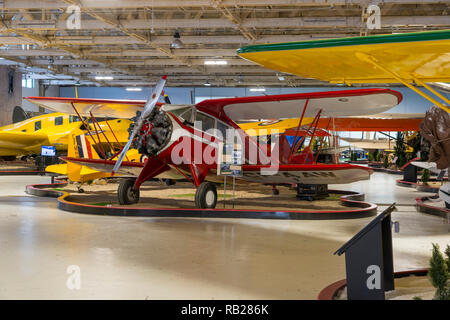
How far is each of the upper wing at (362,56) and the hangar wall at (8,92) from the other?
26423 mm

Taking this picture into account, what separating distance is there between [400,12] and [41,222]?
13114 mm

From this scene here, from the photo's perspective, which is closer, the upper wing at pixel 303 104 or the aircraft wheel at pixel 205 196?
the upper wing at pixel 303 104

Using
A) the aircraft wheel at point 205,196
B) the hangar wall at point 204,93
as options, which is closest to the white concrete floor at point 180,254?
the aircraft wheel at point 205,196

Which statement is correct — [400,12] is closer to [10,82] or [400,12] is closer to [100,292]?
[100,292]

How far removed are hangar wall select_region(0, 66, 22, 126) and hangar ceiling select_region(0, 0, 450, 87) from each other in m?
3.15

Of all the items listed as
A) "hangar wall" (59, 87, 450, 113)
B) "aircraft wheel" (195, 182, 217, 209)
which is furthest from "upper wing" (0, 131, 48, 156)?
"hangar wall" (59, 87, 450, 113)

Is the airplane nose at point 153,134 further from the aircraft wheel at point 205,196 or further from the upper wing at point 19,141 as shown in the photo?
the upper wing at point 19,141

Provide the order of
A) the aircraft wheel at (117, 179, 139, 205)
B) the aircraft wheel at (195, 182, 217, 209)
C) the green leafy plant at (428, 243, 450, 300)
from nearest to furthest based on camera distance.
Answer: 1. the green leafy plant at (428, 243, 450, 300)
2. the aircraft wheel at (195, 182, 217, 209)
3. the aircraft wheel at (117, 179, 139, 205)

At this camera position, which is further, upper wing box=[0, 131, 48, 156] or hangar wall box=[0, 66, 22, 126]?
hangar wall box=[0, 66, 22, 126]

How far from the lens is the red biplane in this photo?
8.88m

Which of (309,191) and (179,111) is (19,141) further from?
(309,191)

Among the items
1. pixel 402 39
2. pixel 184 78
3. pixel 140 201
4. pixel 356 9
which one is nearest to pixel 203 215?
pixel 140 201

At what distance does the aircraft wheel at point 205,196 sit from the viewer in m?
9.12

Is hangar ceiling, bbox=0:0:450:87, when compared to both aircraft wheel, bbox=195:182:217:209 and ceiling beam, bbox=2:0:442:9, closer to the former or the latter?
ceiling beam, bbox=2:0:442:9
